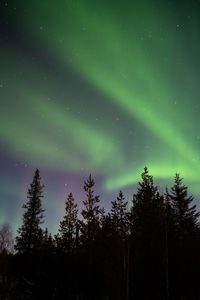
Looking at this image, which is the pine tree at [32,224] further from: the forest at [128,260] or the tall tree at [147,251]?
the tall tree at [147,251]

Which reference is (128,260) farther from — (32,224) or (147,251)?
(32,224)

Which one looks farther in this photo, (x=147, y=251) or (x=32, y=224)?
(x=32, y=224)

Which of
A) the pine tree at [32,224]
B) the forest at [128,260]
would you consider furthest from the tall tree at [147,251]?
the pine tree at [32,224]

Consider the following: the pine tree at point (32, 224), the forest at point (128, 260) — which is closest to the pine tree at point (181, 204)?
the forest at point (128, 260)

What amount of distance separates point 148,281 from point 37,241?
22.6 metres

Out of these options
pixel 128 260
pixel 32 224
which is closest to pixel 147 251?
pixel 128 260

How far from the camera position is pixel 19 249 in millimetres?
36156

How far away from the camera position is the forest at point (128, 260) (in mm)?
18188

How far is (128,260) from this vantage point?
18984mm

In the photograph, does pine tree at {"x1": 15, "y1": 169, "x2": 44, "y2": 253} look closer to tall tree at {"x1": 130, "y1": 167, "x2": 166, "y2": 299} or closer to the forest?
the forest

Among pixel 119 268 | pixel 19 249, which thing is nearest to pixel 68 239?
pixel 19 249

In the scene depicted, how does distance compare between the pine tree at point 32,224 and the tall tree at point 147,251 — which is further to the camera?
the pine tree at point 32,224

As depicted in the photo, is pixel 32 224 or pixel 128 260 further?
pixel 32 224

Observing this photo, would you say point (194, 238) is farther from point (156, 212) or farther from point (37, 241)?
point (37, 241)
